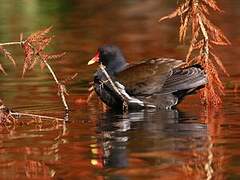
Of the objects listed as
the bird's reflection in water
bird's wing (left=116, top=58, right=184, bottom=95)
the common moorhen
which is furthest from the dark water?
bird's wing (left=116, top=58, right=184, bottom=95)

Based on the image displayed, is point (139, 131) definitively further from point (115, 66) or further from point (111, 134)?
point (115, 66)

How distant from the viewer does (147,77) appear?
46.7ft

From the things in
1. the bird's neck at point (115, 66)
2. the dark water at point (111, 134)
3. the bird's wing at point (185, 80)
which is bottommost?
the dark water at point (111, 134)

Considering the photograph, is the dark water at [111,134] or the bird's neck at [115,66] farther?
the bird's neck at [115,66]

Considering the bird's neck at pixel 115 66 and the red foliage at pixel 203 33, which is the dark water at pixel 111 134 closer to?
the red foliage at pixel 203 33

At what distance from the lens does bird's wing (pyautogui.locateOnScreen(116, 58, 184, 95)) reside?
1423 centimetres

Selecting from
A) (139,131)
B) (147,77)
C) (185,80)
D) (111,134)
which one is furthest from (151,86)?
(111,134)

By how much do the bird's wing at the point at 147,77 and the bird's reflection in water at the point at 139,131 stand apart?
402mm

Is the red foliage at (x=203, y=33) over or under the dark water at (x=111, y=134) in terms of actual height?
over

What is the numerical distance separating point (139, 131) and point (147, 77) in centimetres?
221

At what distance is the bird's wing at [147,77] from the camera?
46.7 ft

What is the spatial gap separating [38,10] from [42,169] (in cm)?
2066

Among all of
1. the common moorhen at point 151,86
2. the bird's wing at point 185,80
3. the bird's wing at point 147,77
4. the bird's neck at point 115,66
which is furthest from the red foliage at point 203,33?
the bird's neck at point 115,66

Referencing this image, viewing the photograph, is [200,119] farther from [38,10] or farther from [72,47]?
[38,10]
